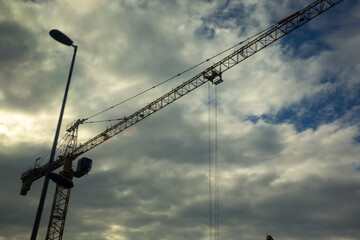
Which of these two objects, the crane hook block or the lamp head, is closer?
the lamp head

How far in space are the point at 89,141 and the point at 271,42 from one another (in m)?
49.6

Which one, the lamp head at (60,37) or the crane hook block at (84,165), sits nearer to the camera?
the lamp head at (60,37)

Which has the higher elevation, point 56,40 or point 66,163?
point 66,163

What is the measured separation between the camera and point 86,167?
184 ft

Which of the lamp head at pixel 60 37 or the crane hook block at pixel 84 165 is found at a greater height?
the crane hook block at pixel 84 165

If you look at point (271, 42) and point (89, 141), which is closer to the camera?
point (271, 42)

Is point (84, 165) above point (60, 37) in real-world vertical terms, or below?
above

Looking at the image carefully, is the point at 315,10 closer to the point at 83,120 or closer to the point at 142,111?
the point at 142,111

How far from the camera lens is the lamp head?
635 inches

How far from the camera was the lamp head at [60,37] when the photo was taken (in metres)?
16.1

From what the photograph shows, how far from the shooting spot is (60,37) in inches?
648

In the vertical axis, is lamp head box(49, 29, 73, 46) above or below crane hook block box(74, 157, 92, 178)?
below

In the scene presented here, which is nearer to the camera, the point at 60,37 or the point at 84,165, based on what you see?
the point at 60,37

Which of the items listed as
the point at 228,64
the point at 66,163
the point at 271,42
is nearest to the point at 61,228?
the point at 66,163
